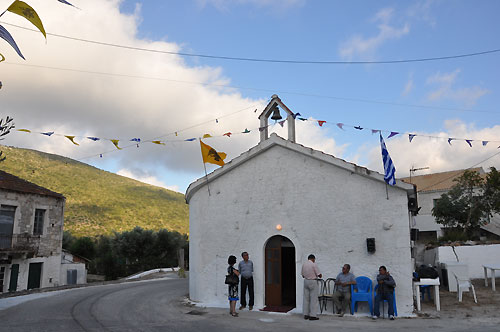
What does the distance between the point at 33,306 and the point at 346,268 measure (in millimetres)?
9090

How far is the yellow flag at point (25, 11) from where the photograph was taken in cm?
521

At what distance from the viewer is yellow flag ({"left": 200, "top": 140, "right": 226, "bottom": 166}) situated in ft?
42.2

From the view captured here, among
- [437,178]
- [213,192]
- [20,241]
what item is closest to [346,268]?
[213,192]

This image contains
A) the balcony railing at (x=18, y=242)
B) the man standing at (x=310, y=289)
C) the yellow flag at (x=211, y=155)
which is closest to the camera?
the man standing at (x=310, y=289)

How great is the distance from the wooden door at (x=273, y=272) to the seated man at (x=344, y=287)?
1916 mm

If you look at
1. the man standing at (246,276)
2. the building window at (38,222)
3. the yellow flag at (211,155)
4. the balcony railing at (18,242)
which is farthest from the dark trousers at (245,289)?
the building window at (38,222)

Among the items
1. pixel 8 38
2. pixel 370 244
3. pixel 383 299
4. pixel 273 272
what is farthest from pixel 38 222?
pixel 8 38

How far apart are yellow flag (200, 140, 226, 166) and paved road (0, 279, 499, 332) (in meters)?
4.55

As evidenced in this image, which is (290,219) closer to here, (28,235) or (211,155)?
(211,155)

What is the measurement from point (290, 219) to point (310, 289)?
7.21ft

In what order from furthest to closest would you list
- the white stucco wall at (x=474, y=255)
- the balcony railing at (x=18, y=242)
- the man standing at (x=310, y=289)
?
the balcony railing at (x=18, y=242)
the white stucco wall at (x=474, y=255)
the man standing at (x=310, y=289)

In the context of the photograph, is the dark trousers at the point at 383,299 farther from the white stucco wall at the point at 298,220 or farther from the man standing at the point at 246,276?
the man standing at the point at 246,276

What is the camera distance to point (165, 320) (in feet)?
31.9

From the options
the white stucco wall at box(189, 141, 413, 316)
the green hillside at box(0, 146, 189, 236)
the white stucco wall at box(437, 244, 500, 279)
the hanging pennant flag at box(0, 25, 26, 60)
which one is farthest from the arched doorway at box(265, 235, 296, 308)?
the green hillside at box(0, 146, 189, 236)
